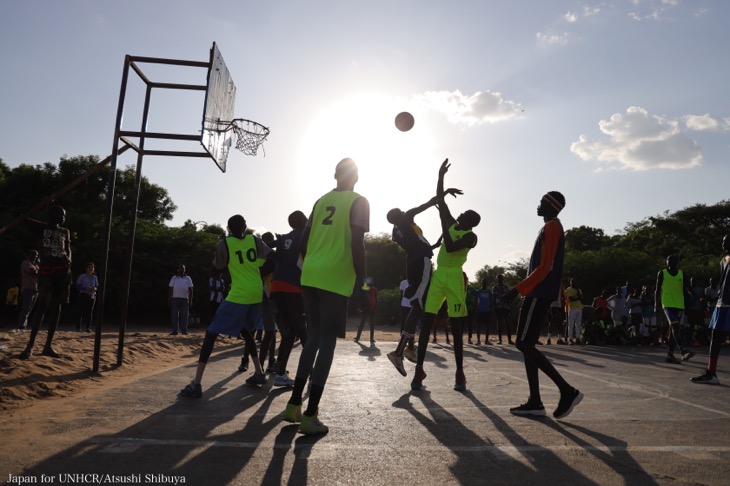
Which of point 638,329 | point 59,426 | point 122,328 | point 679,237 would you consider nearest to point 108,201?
point 122,328

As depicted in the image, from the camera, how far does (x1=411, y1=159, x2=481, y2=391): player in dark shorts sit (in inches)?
274

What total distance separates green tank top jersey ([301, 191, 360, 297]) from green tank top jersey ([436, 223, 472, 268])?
2565mm

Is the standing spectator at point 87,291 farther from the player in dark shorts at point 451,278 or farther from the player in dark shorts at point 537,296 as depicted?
the player in dark shorts at point 537,296

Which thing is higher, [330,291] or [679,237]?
[679,237]

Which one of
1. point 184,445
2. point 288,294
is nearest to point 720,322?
point 288,294

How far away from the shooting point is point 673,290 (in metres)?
11.2

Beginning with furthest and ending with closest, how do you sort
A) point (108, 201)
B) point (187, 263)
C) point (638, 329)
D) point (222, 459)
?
point (187, 263) → point (638, 329) → point (108, 201) → point (222, 459)

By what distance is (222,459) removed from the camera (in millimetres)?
3611

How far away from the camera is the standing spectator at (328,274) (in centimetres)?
459

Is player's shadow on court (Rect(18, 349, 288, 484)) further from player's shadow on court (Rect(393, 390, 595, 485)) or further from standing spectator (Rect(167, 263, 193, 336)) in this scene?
standing spectator (Rect(167, 263, 193, 336))

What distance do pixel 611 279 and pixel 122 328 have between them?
28.5 metres

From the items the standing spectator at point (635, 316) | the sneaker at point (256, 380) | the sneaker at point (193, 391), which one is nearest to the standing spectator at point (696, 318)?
the standing spectator at point (635, 316)

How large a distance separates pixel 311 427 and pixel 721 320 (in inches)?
242

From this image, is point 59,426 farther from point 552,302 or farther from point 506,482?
point 552,302
